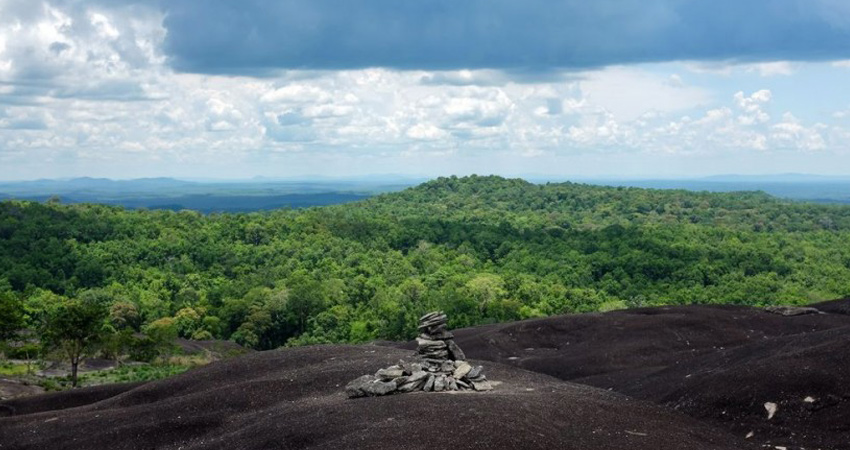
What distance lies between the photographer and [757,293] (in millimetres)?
97250

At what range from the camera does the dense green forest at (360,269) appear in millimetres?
92625

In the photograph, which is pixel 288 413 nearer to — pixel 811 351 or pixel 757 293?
pixel 811 351

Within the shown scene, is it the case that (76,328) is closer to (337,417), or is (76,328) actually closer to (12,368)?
(12,368)

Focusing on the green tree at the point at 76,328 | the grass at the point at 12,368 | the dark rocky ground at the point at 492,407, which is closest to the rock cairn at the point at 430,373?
the dark rocky ground at the point at 492,407

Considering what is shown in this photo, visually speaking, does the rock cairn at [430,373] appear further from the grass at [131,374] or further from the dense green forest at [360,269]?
the dense green forest at [360,269]

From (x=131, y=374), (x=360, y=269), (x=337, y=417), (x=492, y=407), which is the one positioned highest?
(x=492, y=407)

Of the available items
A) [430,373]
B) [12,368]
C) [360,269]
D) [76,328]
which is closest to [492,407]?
[430,373]

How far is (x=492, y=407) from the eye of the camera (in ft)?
83.7

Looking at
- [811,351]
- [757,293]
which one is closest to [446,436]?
[811,351]

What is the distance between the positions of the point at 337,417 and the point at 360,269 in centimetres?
9318

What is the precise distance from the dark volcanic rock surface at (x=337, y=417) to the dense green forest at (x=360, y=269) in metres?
28.1

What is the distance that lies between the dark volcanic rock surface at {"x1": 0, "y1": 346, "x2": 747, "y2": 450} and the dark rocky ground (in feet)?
0.22

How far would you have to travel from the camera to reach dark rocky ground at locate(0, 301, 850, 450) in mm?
23906

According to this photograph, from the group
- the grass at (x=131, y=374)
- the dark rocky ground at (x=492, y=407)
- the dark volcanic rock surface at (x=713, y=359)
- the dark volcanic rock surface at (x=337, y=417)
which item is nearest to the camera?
the dark volcanic rock surface at (x=337, y=417)
